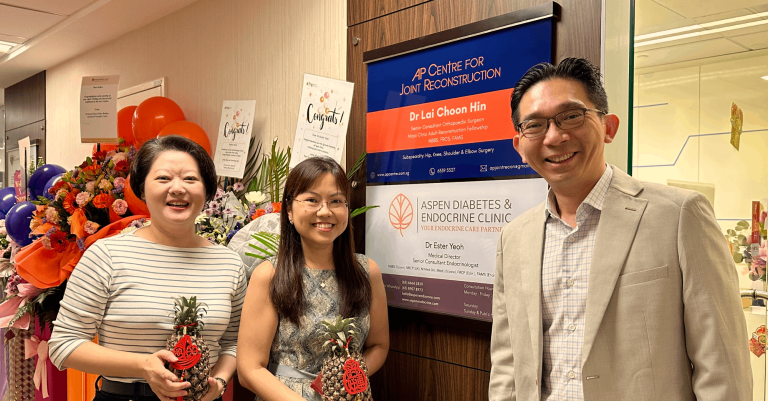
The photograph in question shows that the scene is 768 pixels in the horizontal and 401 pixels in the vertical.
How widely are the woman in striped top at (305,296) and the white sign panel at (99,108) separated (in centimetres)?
203

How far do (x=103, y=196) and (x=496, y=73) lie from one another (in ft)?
7.49

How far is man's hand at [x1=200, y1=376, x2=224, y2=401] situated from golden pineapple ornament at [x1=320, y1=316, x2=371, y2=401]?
1.21ft

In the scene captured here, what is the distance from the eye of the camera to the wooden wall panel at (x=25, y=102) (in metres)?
6.95

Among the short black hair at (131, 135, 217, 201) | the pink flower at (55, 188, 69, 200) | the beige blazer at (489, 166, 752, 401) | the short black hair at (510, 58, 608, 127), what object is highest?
the short black hair at (510, 58, 608, 127)

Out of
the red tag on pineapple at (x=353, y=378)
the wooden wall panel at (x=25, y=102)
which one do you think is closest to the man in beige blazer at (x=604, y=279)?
the red tag on pineapple at (x=353, y=378)

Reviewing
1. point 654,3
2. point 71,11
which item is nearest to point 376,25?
point 654,3

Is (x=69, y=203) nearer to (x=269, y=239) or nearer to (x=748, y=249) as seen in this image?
(x=269, y=239)

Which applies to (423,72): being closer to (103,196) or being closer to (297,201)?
(297,201)

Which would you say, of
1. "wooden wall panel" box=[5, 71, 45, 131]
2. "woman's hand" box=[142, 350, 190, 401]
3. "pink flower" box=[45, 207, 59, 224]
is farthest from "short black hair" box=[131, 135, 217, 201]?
"wooden wall panel" box=[5, 71, 45, 131]

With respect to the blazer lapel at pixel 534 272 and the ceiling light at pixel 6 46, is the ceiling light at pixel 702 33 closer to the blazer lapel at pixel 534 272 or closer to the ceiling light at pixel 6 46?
the blazer lapel at pixel 534 272

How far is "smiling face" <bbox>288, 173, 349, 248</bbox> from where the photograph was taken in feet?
6.98

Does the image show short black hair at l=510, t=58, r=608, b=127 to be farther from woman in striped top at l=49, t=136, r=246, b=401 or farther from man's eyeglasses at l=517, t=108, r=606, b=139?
woman in striped top at l=49, t=136, r=246, b=401

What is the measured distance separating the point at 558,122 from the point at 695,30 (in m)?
0.98

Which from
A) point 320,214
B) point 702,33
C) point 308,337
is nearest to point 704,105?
point 702,33
